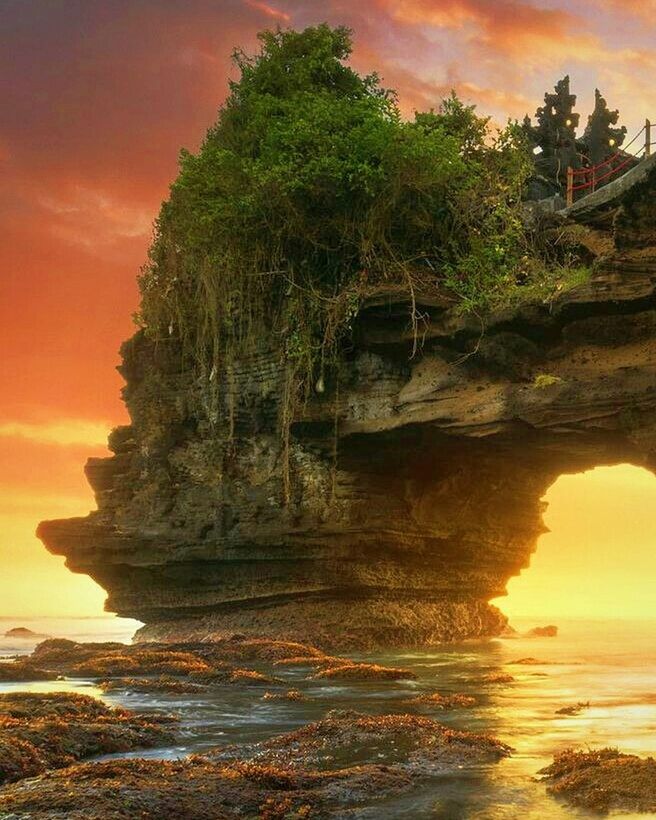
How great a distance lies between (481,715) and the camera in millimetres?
10320

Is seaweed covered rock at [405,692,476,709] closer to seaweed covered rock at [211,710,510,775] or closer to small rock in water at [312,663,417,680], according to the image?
seaweed covered rock at [211,710,510,775]

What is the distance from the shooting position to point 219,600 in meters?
22.1

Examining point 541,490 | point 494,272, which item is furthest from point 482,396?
point 541,490

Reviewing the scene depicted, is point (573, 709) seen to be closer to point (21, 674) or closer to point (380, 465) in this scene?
point (21, 674)

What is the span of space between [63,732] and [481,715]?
4.94 m

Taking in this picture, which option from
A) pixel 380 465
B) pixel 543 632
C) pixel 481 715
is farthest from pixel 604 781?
→ pixel 543 632

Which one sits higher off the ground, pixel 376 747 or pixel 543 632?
pixel 376 747

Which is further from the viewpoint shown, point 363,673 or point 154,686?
point 363,673

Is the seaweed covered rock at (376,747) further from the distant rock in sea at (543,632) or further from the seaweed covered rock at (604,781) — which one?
the distant rock in sea at (543,632)

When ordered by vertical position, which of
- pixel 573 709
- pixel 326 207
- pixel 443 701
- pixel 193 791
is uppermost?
pixel 326 207

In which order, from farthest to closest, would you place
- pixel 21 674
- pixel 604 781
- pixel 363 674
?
pixel 21 674 → pixel 363 674 → pixel 604 781

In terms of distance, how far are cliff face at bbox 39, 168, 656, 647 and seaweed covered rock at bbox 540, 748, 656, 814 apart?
9779 millimetres

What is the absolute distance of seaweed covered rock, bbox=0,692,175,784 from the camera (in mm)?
6695

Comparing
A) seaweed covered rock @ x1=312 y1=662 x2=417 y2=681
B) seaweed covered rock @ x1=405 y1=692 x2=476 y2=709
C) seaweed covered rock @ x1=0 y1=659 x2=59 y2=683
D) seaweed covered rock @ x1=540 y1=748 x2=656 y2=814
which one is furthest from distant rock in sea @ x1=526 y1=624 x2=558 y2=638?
seaweed covered rock @ x1=540 y1=748 x2=656 y2=814
